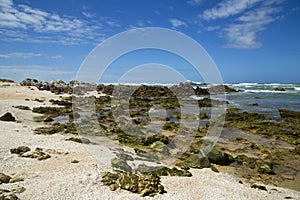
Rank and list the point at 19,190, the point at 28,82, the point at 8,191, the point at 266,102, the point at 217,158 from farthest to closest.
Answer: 1. the point at 28,82
2. the point at 266,102
3. the point at 217,158
4. the point at 19,190
5. the point at 8,191

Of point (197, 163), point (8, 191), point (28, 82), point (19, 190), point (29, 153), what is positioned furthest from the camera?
point (28, 82)

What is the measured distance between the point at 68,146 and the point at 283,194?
803cm

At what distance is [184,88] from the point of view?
51125mm

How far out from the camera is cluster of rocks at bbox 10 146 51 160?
8.59m

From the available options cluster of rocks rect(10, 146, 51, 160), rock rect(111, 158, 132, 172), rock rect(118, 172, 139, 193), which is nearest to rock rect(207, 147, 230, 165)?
rock rect(111, 158, 132, 172)

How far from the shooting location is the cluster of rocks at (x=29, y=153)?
8591 millimetres

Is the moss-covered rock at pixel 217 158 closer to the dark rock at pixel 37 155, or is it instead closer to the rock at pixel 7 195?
the dark rock at pixel 37 155

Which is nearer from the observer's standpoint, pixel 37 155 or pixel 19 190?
pixel 19 190

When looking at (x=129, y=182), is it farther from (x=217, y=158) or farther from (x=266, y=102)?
(x=266, y=102)

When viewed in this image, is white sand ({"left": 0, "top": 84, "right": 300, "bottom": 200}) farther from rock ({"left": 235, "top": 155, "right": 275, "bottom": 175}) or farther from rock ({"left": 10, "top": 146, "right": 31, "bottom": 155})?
rock ({"left": 235, "top": 155, "right": 275, "bottom": 175})

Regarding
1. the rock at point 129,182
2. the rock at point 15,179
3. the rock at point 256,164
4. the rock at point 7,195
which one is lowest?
the rock at point 256,164

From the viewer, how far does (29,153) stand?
29.3 feet

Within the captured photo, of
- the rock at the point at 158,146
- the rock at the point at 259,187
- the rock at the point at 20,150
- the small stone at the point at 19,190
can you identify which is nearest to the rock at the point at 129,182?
the small stone at the point at 19,190

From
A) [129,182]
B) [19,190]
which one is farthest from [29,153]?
[129,182]
